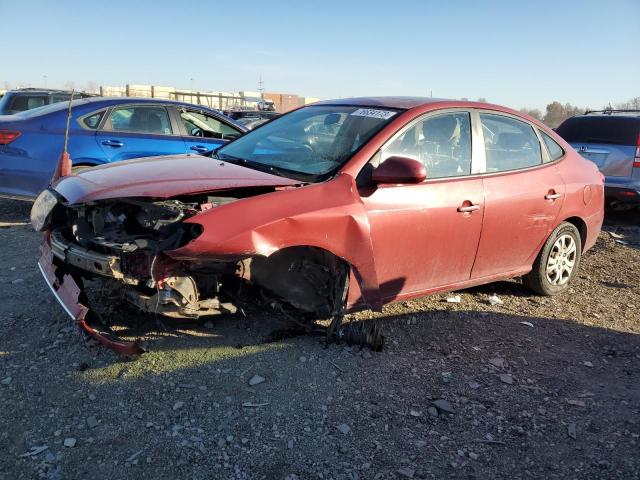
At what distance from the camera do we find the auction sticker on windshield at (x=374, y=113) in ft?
13.2

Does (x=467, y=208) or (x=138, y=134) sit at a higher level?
(x=138, y=134)

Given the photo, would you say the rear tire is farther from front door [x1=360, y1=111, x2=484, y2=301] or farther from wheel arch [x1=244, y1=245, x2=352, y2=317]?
wheel arch [x1=244, y1=245, x2=352, y2=317]

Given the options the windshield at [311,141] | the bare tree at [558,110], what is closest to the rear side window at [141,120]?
the windshield at [311,141]

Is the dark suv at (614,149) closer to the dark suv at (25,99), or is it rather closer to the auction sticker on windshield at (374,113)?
the auction sticker on windshield at (374,113)

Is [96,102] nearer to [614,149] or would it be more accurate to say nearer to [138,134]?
[138,134]

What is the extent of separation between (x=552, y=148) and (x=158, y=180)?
3.58 meters

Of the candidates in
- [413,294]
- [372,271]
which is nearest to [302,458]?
[372,271]

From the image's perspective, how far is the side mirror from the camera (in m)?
3.54

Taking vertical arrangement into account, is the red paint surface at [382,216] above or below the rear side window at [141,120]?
below

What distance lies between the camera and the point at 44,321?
388 centimetres

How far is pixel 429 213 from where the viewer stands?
3887mm

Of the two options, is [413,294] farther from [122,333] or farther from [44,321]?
[44,321]

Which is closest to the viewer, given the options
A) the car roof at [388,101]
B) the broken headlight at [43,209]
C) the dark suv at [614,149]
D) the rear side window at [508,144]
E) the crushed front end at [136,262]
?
the crushed front end at [136,262]

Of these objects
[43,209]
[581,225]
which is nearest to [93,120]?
[43,209]
